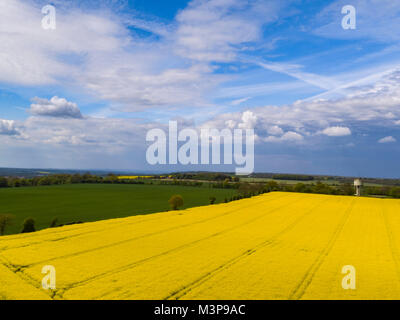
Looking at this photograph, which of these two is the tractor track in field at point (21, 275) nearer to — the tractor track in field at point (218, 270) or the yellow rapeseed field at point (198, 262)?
the yellow rapeseed field at point (198, 262)

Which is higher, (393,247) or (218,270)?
(218,270)

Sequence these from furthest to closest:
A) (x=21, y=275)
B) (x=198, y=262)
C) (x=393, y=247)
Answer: (x=393, y=247) < (x=198, y=262) < (x=21, y=275)

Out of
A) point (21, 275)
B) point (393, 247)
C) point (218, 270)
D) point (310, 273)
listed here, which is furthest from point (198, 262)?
point (393, 247)

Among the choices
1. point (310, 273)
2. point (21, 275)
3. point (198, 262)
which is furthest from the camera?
point (198, 262)

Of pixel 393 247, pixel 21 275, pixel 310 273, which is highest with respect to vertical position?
pixel 21 275

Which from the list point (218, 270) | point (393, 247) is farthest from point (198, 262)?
point (393, 247)

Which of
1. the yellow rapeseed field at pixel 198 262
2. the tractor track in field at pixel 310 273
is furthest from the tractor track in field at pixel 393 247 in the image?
the tractor track in field at pixel 310 273

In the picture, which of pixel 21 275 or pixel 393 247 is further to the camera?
pixel 393 247

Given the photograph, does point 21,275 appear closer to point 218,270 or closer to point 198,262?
point 198,262
